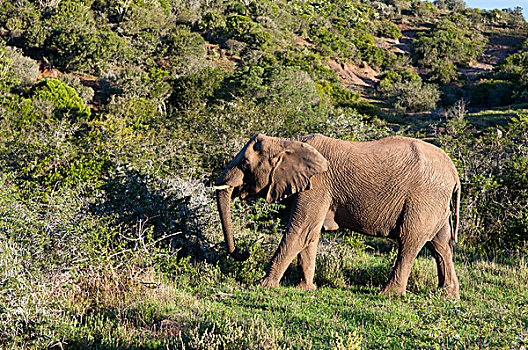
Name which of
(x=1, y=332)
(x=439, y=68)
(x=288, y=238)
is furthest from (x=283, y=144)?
(x=439, y=68)

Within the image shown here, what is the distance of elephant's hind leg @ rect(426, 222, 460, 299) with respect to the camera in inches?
287

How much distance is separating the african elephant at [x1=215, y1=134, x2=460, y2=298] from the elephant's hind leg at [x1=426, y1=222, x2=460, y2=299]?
14.1 inches

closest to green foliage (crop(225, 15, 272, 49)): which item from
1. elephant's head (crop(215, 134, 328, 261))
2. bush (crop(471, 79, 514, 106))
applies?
bush (crop(471, 79, 514, 106))

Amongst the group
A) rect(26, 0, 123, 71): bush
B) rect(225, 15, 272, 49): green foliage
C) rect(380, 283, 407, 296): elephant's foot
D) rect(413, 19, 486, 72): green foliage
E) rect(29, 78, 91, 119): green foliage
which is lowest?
rect(29, 78, 91, 119): green foliage

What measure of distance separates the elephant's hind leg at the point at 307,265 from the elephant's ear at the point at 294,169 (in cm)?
98

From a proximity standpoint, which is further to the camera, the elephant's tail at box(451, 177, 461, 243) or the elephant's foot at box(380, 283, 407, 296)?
the elephant's tail at box(451, 177, 461, 243)

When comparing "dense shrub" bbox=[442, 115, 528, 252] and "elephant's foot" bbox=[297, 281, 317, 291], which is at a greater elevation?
"dense shrub" bbox=[442, 115, 528, 252]

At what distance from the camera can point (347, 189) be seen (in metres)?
6.98

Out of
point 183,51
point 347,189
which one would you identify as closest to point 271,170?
point 347,189

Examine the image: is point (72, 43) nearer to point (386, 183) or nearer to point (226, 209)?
point (226, 209)

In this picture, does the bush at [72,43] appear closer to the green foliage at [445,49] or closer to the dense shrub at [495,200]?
the dense shrub at [495,200]

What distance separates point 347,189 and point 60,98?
29.3m

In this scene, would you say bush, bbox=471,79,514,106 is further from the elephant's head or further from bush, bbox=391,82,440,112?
the elephant's head

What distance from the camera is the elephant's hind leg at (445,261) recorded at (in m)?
7.28
